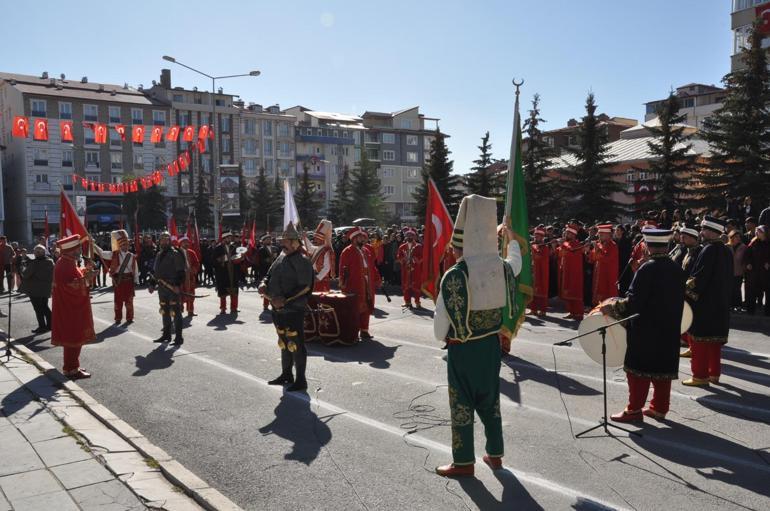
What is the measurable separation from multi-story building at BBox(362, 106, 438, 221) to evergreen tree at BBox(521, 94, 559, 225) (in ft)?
162

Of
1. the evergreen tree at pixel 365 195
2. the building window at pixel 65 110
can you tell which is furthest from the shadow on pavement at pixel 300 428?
the building window at pixel 65 110

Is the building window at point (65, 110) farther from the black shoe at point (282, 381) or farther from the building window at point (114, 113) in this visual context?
the black shoe at point (282, 381)

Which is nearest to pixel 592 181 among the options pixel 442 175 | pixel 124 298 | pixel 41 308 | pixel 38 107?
pixel 442 175

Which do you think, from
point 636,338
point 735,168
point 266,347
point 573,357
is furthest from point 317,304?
point 735,168

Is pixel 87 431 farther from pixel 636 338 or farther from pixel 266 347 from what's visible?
pixel 636 338

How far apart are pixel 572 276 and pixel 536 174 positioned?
26466 millimetres

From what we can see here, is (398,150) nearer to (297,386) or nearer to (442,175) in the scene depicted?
(442,175)

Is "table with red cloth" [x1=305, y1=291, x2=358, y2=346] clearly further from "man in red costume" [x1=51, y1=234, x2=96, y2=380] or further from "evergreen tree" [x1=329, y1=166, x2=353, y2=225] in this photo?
"evergreen tree" [x1=329, y1=166, x2=353, y2=225]

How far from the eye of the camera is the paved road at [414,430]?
195 inches

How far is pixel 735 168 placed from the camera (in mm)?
28969

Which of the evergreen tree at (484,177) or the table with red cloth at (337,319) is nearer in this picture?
the table with red cloth at (337,319)

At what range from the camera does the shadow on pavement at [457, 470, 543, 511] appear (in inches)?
186

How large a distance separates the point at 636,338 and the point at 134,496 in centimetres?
496

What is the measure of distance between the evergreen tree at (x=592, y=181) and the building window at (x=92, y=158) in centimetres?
5185
